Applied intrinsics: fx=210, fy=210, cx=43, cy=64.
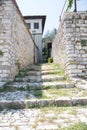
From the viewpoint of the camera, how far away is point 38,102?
4.85 metres

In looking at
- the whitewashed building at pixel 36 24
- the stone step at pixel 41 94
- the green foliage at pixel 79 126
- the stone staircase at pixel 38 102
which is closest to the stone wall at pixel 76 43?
the stone staircase at pixel 38 102

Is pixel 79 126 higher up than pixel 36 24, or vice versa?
pixel 36 24

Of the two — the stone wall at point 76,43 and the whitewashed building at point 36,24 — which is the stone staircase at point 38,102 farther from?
the whitewashed building at point 36,24

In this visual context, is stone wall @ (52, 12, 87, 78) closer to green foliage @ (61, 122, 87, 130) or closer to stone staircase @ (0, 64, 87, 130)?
stone staircase @ (0, 64, 87, 130)

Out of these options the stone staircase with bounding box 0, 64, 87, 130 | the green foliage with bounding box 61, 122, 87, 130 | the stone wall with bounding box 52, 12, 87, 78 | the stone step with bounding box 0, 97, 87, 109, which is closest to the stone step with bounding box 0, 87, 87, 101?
the stone staircase with bounding box 0, 64, 87, 130

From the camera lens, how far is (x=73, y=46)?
716cm

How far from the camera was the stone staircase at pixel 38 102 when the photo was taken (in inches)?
149

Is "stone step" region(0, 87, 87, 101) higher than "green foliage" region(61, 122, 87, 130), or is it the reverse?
"stone step" region(0, 87, 87, 101)

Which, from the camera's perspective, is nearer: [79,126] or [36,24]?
[79,126]

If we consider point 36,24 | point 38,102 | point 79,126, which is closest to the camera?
point 79,126

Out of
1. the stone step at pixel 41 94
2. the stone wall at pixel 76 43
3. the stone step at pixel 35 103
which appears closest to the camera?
the stone step at pixel 35 103

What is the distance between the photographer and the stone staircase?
3.78 metres

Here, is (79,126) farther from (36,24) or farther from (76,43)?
(36,24)

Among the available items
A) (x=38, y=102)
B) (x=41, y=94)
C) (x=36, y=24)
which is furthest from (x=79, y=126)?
(x=36, y=24)
